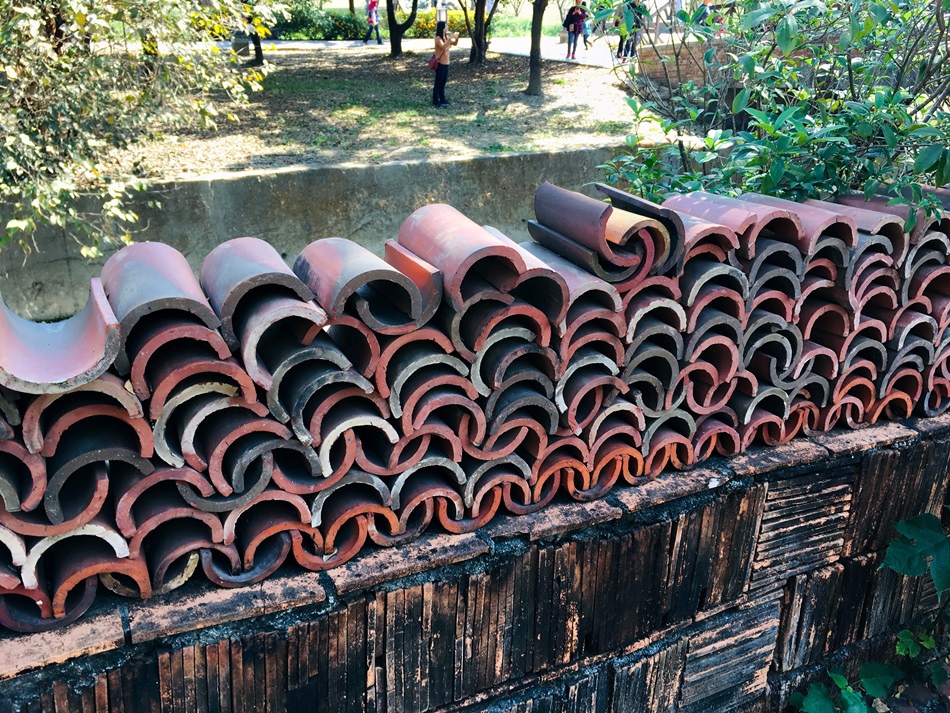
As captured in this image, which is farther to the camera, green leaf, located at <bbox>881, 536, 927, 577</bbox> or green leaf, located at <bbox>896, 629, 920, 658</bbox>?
green leaf, located at <bbox>896, 629, 920, 658</bbox>

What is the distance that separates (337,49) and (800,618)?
2011cm

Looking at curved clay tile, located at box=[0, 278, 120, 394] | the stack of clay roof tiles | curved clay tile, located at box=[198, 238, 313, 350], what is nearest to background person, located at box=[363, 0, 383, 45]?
the stack of clay roof tiles

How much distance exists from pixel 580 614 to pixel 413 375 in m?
1.04

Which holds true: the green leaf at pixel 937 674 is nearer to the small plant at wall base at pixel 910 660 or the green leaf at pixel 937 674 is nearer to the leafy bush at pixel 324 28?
the small plant at wall base at pixel 910 660

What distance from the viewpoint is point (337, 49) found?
803 inches

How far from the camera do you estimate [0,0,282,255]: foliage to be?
251 inches

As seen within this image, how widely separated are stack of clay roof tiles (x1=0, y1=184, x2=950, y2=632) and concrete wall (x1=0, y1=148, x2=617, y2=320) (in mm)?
5158

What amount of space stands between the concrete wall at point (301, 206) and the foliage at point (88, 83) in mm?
562

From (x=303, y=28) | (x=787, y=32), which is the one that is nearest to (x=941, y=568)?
(x=787, y=32)

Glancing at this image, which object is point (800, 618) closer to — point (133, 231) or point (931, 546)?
point (931, 546)

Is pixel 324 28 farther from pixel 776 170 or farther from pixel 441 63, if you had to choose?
pixel 776 170

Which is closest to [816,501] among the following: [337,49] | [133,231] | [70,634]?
[70,634]

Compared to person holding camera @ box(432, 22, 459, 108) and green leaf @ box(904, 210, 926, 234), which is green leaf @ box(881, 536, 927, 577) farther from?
person holding camera @ box(432, 22, 459, 108)

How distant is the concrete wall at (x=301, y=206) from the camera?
8523 millimetres
